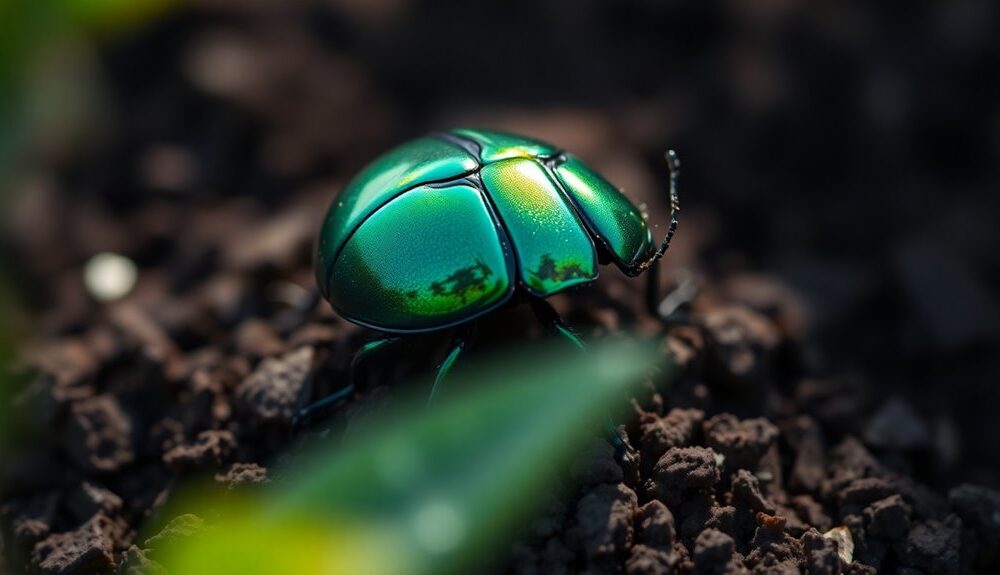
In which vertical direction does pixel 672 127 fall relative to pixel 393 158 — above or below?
below

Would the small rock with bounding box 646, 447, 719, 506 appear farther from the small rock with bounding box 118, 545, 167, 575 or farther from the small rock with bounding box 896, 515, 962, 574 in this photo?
the small rock with bounding box 118, 545, 167, 575

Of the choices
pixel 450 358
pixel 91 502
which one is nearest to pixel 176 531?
pixel 91 502

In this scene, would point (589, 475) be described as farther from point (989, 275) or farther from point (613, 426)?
point (989, 275)

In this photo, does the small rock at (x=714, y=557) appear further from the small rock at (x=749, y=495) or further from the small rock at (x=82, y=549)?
the small rock at (x=82, y=549)

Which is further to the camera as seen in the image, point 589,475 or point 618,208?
point 618,208

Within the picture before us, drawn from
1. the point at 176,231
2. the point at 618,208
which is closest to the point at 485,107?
the point at 176,231

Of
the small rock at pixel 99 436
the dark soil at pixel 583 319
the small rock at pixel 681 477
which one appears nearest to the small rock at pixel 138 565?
the dark soil at pixel 583 319
